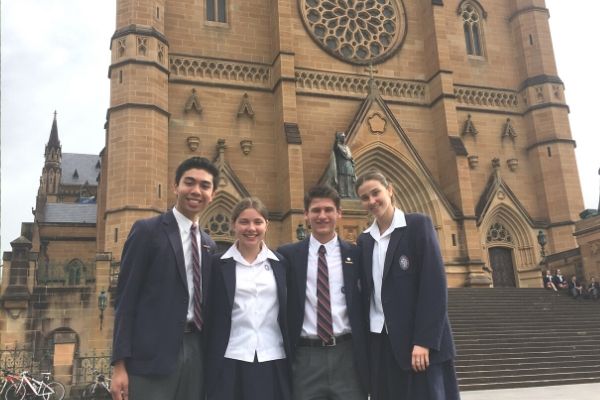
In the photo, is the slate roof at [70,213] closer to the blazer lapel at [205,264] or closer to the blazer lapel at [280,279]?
the blazer lapel at [205,264]

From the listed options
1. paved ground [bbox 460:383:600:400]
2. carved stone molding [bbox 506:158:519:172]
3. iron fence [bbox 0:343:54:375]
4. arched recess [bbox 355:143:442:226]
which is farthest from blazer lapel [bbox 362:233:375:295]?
carved stone molding [bbox 506:158:519:172]

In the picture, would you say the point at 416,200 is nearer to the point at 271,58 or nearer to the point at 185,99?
the point at 271,58

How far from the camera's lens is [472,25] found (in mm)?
28109

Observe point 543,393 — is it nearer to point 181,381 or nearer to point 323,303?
point 323,303

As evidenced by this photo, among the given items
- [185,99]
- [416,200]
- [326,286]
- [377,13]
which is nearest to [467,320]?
[416,200]

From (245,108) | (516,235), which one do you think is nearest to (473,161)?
(516,235)

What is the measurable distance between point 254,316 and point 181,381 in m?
0.65

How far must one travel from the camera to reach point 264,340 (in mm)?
3801

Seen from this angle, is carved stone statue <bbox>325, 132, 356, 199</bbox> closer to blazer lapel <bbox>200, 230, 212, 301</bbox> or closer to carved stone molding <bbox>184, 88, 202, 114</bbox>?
carved stone molding <bbox>184, 88, 202, 114</bbox>

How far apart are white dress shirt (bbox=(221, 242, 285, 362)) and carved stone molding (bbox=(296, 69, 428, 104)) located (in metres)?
20.5

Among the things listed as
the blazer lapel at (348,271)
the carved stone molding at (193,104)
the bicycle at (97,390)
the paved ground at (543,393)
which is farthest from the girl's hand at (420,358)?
the carved stone molding at (193,104)

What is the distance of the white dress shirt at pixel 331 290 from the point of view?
388cm

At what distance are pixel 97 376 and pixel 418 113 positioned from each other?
1891 cm

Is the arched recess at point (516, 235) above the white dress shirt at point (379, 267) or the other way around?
above
